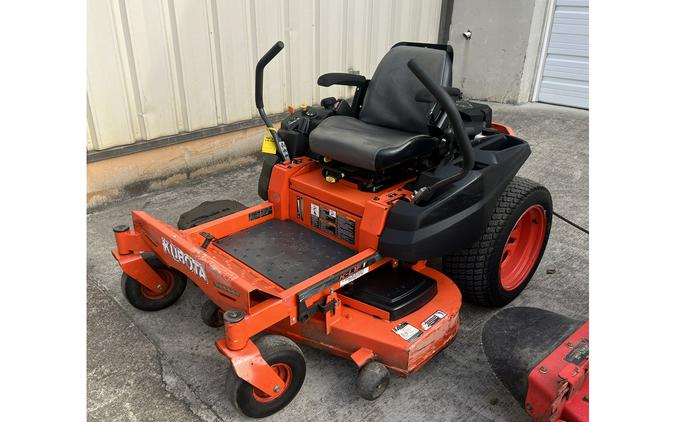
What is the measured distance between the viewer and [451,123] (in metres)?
2.12

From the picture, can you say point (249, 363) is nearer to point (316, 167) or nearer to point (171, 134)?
point (316, 167)

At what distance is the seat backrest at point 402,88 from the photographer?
288 cm

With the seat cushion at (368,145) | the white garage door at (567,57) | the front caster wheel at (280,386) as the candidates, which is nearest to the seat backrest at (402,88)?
the seat cushion at (368,145)

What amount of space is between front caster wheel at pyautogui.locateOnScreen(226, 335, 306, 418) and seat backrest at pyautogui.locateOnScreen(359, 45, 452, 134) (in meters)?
1.48

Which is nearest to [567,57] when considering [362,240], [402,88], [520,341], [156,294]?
[402,88]

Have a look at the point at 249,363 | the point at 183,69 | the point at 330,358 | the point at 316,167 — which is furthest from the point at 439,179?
the point at 183,69

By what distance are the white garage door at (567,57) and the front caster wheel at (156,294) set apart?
562 cm

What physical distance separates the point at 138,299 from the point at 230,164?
7.93 ft

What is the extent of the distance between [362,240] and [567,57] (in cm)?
517

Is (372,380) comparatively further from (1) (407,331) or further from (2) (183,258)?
(2) (183,258)

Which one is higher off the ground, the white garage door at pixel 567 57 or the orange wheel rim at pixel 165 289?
the white garage door at pixel 567 57

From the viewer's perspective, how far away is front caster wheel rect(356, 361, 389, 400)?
2131 millimetres

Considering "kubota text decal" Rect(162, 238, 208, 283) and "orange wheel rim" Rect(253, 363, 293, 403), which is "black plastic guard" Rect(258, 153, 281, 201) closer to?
"kubota text decal" Rect(162, 238, 208, 283)

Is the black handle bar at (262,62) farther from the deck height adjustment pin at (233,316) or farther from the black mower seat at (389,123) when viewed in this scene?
the deck height adjustment pin at (233,316)
